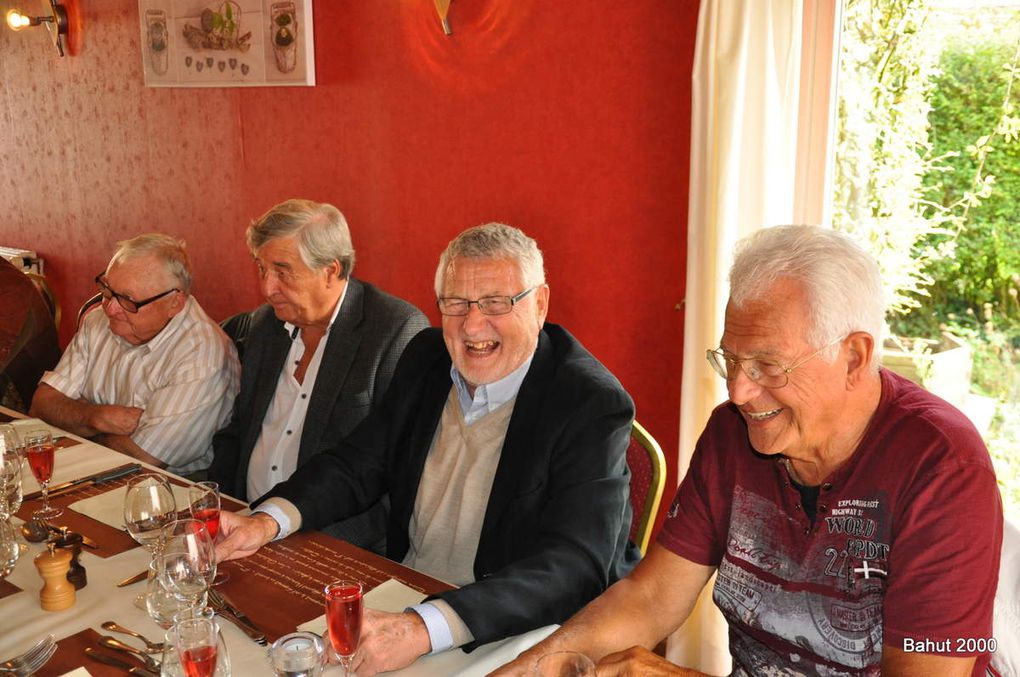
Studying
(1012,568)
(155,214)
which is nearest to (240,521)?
(1012,568)

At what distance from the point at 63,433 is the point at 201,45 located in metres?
2.44

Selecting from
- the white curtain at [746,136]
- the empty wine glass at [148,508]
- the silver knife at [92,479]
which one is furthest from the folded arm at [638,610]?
the silver knife at [92,479]

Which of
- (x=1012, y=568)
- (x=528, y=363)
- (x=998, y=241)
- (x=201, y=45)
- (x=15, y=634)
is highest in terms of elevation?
(x=201, y=45)

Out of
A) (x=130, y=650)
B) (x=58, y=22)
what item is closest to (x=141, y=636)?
(x=130, y=650)

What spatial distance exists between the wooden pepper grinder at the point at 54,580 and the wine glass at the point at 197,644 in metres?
0.50

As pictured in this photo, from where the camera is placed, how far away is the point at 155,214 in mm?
5289

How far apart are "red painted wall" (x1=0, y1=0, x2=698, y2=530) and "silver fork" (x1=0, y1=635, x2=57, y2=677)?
2.16 meters

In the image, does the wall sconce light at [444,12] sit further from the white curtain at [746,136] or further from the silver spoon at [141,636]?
the silver spoon at [141,636]

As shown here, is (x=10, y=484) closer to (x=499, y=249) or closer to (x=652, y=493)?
(x=499, y=249)

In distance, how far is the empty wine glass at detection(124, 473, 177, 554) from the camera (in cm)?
186

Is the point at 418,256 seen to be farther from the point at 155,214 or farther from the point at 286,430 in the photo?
the point at 155,214

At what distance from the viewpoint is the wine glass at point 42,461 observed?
2.16 m

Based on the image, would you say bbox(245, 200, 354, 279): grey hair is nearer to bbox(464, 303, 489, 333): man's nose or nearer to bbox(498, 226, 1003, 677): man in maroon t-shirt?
bbox(464, 303, 489, 333): man's nose

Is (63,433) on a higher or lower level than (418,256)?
lower
